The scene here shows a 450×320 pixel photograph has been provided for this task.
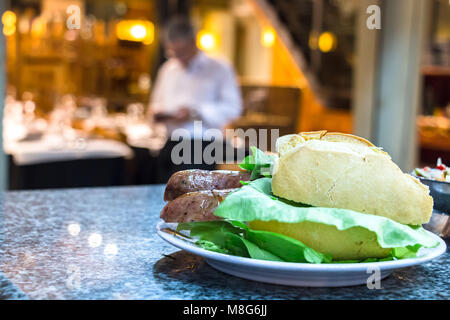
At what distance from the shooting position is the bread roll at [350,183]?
69 centimetres

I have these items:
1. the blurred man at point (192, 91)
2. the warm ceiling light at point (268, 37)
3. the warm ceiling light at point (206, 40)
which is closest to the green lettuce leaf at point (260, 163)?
the blurred man at point (192, 91)

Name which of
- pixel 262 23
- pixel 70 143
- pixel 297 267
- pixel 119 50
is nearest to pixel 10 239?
pixel 297 267

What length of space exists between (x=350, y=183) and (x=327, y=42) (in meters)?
5.82

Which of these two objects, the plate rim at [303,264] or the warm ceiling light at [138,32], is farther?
the warm ceiling light at [138,32]

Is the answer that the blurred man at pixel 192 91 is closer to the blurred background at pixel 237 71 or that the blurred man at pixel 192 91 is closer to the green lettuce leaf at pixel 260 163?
the blurred background at pixel 237 71

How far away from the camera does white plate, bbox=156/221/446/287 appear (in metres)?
0.67

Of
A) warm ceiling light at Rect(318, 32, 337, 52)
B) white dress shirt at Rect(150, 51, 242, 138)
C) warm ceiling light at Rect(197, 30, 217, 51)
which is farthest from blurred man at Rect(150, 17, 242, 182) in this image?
warm ceiling light at Rect(197, 30, 217, 51)

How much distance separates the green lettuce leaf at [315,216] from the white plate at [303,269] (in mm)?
38

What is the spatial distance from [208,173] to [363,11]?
372 centimetres

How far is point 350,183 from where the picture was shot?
692 mm

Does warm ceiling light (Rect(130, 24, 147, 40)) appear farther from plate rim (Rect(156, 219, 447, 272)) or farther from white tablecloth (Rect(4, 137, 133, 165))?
plate rim (Rect(156, 219, 447, 272))

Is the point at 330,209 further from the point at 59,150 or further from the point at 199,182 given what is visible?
the point at 59,150

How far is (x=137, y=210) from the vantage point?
1.27 meters
